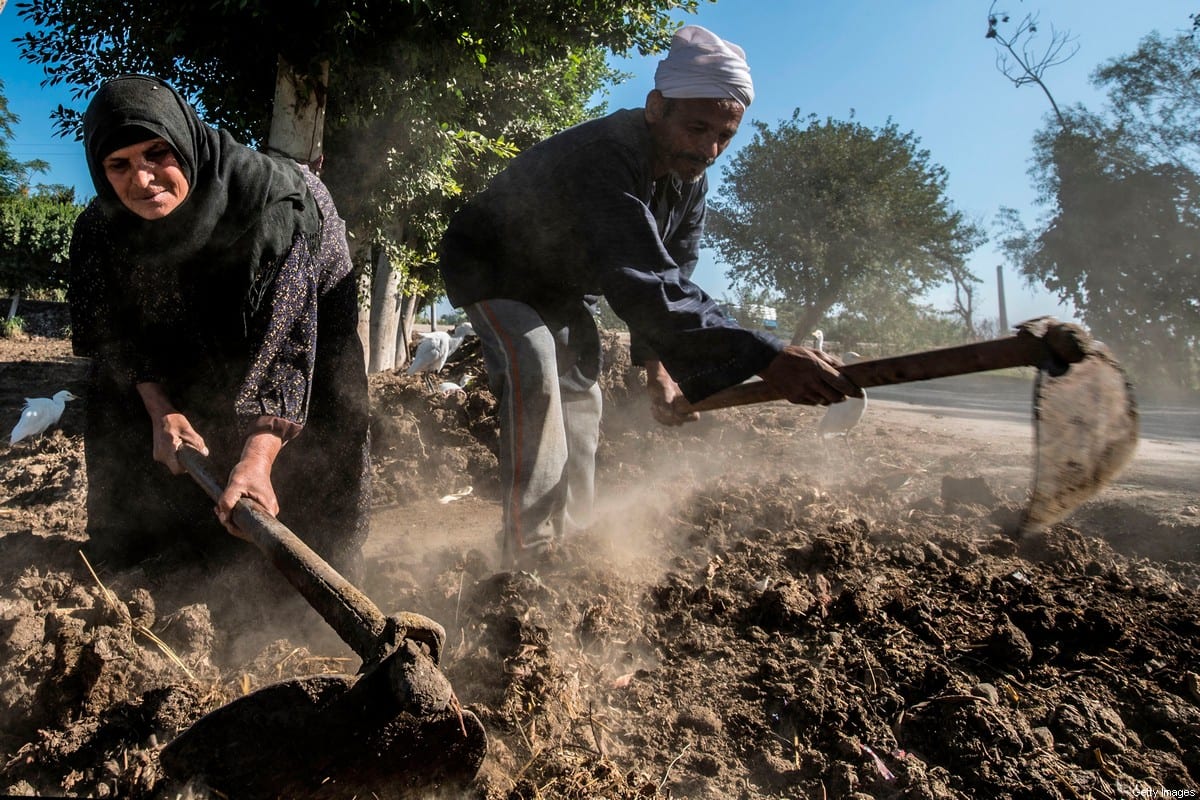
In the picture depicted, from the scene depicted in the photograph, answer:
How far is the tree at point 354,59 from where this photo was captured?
586 centimetres

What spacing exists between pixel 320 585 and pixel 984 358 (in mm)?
1832

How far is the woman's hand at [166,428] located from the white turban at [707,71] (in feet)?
6.72

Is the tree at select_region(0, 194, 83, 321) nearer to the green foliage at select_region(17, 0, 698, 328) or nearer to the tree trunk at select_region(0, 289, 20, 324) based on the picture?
the tree trunk at select_region(0, 289, 20, 324)

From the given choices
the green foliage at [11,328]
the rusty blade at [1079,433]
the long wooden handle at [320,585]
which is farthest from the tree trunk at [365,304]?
the green foliage at [11,328]

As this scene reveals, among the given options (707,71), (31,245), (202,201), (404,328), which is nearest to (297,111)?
(202,201)

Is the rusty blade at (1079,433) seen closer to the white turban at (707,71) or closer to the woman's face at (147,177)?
the white turban at (707,71)

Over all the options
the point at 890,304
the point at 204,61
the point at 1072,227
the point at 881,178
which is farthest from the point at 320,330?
the point at 890,304

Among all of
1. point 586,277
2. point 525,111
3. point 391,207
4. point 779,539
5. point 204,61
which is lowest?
point 779,539

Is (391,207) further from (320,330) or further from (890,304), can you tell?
(890,304)

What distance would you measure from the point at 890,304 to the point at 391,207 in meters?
25.0

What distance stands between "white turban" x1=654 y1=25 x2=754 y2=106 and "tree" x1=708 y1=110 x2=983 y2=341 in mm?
22043

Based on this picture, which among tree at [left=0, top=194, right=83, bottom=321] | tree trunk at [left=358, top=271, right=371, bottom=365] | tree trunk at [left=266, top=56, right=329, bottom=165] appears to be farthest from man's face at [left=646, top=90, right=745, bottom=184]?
tree at [left=0, top=194, right=83, bottom=321]

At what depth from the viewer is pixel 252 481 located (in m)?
2.04

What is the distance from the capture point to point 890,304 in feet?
93.4
